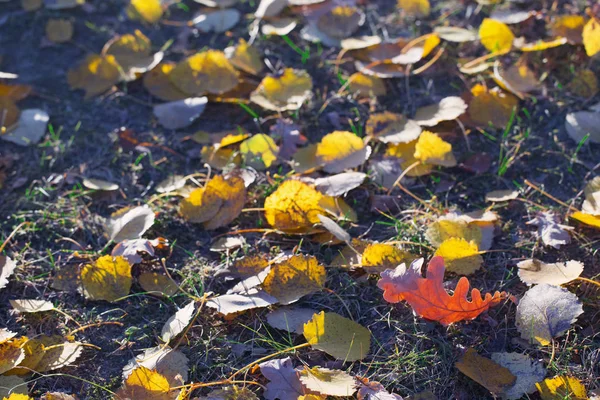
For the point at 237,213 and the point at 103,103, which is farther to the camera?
the point at 103,103

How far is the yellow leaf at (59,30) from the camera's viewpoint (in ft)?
8.64

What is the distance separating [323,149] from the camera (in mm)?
2025

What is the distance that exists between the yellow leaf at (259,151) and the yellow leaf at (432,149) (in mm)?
476

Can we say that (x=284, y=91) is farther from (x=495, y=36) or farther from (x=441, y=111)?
(x=495, y=36)

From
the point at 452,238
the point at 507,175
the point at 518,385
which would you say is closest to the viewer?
the point at 518,385

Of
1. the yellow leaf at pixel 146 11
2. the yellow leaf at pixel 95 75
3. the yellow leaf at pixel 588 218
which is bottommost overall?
the yellow leaf at pixel 588 218

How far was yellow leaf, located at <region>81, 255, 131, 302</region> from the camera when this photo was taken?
67.7 inches

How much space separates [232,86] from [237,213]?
0.61m

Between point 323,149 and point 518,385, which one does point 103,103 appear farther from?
point 518,385

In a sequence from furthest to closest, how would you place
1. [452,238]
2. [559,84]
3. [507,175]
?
[559,84], [507,175], [452,238]

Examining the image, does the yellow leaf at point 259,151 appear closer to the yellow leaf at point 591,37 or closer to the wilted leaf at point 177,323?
the wilted leaf at point 177,323

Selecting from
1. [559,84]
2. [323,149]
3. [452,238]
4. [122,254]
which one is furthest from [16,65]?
[559,84]

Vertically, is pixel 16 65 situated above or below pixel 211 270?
above

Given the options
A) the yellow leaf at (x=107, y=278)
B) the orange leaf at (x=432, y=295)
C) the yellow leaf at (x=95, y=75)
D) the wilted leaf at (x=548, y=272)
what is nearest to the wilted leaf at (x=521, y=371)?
the orange leaf at (x=432, y=295)
